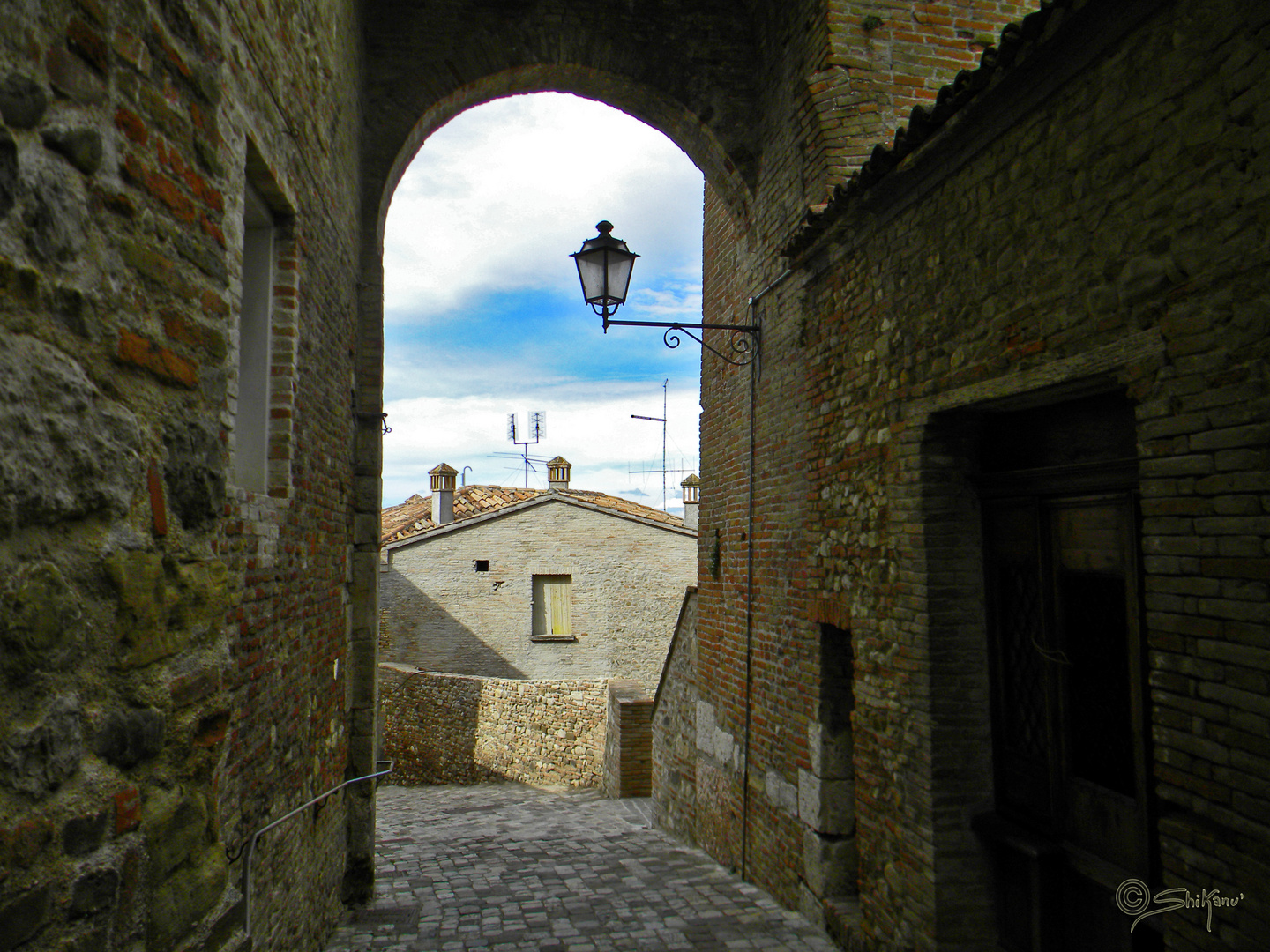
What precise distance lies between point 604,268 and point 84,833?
18.3 feet

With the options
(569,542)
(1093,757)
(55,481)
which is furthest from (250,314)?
(569,542)

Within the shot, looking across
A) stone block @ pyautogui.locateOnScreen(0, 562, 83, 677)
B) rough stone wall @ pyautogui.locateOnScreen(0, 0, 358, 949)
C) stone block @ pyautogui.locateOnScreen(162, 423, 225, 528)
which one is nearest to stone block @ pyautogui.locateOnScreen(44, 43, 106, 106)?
rough stone wall @ pyautogui.locateOnScreen(0, 0, 358, 949)

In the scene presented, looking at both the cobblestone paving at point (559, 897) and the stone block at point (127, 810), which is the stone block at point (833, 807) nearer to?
the cobblestone paving at point (559, 897)

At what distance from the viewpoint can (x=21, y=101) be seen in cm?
120

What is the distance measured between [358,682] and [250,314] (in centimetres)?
335

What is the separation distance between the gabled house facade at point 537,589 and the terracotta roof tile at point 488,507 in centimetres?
10

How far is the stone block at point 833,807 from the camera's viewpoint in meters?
5.34

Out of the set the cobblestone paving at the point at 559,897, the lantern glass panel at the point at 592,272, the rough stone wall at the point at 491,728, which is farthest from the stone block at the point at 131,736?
the rough stone wall at the point at 491,728

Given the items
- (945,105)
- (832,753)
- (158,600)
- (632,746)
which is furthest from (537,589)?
(158,600)

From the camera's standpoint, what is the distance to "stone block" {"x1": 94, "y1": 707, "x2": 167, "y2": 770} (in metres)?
1.37

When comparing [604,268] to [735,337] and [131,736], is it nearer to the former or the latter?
[735,337]

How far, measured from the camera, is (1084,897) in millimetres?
3621

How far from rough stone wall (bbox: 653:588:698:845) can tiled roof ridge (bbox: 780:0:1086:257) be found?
4.57m

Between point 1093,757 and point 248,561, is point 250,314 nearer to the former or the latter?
point 248,561
